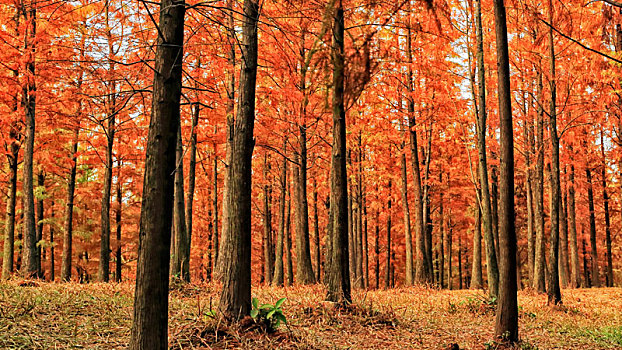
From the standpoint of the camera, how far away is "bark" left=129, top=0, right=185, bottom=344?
3994mm

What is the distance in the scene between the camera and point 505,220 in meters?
6.20

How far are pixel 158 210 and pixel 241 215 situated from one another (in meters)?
2.08

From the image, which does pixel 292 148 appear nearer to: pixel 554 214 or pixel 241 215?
pixel 554 214

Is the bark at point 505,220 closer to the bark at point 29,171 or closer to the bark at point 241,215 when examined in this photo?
the bark at point 241,215

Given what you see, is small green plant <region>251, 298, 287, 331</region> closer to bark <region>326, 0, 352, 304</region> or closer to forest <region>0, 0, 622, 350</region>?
forest <region>0, 0, 622, 350</region>

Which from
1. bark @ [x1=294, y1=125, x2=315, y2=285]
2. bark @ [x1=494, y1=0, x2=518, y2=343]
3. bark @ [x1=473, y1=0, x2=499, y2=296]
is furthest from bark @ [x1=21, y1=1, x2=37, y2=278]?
bark @ [x1=473, y1=0, x2=499, y2=296]

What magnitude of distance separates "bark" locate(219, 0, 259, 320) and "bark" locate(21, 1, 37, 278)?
25.0 ft

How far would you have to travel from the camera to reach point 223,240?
1126cm

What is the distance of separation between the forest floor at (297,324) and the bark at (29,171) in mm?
2847

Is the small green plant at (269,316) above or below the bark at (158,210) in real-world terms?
below

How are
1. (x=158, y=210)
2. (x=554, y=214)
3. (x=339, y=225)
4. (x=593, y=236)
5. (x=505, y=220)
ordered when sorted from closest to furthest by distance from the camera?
(x=158, y=210), (x=505, y=220), (x=339, y=225), (x=554, y=214), (x=593, y=236)

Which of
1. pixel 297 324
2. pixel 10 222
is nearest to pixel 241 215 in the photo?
pixel 297 324

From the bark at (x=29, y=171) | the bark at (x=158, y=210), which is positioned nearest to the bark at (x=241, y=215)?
the bark at (x=158, y=210)

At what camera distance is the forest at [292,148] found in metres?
4.38
